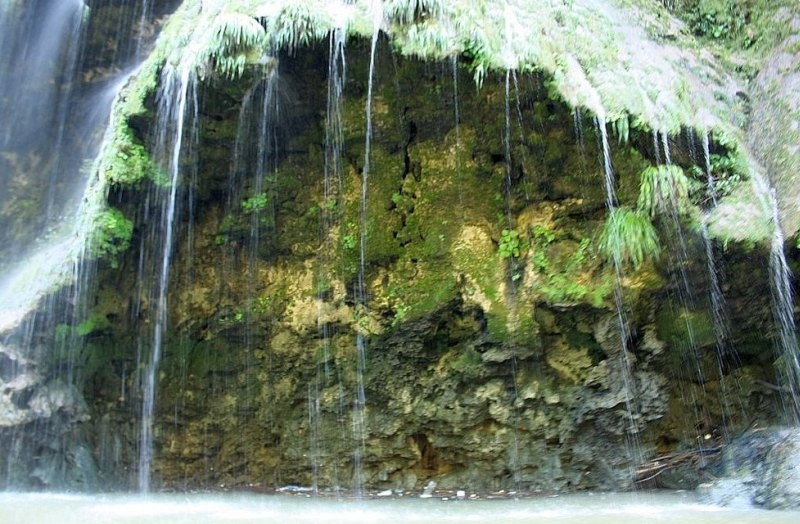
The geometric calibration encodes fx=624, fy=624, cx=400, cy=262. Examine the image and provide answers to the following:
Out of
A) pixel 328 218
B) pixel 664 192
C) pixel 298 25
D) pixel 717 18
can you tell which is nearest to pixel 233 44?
pixel 298 25

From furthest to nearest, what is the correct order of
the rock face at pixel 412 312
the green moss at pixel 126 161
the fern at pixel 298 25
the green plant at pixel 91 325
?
the green plant at pixel 91 325 < the green moss at pixel 126 161 < the rock face at pixel 412 312 < the fern at pixel 298 25

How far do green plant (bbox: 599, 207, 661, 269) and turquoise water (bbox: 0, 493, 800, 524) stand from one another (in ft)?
7.68

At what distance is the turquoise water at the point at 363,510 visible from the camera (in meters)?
5.39

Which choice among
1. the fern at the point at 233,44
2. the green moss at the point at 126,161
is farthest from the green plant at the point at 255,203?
the fern at the point at 233,44

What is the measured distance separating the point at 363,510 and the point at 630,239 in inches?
148

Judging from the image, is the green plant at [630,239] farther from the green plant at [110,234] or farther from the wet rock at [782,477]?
the green plant at [110,234]

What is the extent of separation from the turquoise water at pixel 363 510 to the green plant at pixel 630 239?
2340 millimetres

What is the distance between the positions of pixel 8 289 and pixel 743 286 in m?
9.08

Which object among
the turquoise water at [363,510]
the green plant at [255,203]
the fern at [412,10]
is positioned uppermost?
the fern at [412,10]

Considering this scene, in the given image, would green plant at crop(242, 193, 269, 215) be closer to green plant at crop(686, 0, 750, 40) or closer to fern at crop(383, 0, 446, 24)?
fern at crop(383, 0, 446, 24)

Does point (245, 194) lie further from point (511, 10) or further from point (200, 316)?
point (511, 10)

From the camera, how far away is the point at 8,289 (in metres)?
8.48

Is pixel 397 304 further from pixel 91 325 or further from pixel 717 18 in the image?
pixel 717 18

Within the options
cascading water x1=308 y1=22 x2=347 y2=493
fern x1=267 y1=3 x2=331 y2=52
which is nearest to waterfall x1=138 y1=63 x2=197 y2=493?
fern x1=267 y1=3 x2=331 y2=52
